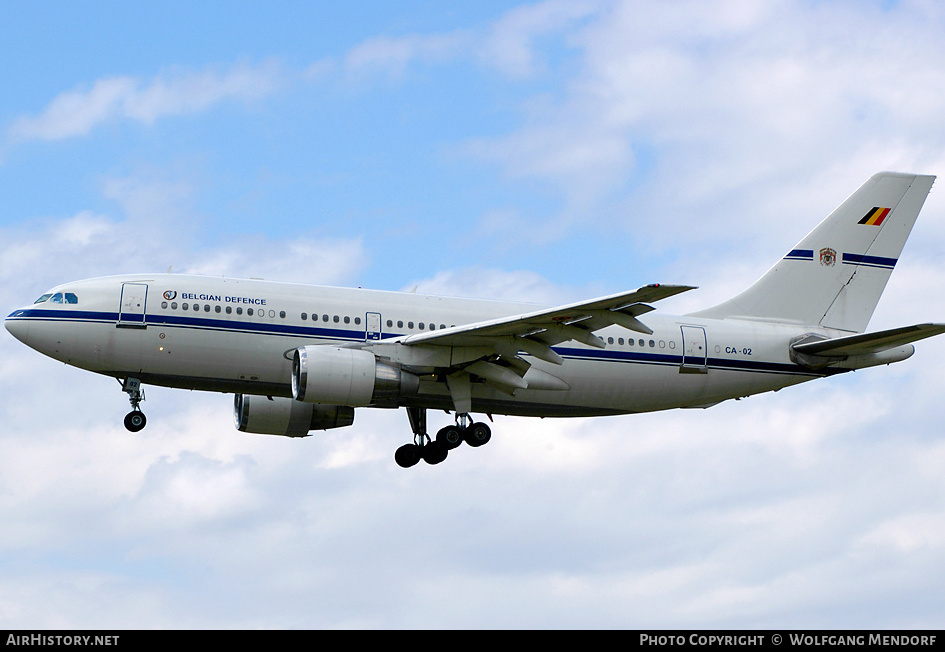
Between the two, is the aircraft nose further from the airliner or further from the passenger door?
the passenger door

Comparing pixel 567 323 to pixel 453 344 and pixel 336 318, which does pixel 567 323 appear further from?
pixel 336 318

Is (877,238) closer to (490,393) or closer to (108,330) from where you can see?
(490,393)

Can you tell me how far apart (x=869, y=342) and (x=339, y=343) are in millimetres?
14556

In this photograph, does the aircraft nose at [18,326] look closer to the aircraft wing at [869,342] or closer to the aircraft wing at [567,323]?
the aircraft wing at [567,323]

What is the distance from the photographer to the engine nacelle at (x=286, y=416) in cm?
4044

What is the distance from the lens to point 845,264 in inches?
1657

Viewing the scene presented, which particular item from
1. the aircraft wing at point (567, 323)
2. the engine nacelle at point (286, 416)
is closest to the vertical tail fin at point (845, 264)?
the aircraft wing at point (567, 323)

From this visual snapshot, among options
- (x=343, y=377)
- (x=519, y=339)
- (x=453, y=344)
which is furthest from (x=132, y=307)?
(x=519, y=339)

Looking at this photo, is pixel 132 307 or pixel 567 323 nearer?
pixel 567 323

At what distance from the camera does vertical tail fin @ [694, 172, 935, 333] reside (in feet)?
135

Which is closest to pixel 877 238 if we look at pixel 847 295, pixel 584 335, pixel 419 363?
pixel 847 295

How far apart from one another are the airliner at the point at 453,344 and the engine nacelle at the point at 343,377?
1.6 inches

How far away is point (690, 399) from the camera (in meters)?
39.3
